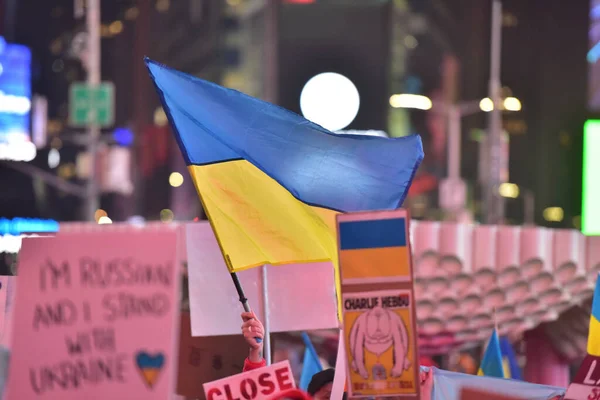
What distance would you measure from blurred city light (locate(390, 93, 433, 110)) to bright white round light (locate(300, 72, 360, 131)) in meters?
1.73

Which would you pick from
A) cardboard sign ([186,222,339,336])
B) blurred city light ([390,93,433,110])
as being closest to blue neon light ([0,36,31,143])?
blurred city light ([390,93,433,110])

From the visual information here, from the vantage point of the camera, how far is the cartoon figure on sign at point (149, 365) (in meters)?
4.38

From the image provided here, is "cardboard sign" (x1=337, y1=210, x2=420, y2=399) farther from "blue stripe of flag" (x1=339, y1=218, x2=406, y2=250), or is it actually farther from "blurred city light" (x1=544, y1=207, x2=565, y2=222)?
"blurred city light" (x1=544, y1=207, x2=565, y2=222)

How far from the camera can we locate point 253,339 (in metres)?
6.22

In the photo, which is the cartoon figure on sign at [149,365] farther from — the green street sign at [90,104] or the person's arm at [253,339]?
the green street sign at [90,104]

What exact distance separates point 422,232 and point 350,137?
730 centimetres

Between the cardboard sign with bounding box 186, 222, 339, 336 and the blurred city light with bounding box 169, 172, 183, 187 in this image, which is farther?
the blurred city light with bounding box 169, 172, 183, 187

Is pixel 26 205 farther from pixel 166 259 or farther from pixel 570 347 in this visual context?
pixel 166 259

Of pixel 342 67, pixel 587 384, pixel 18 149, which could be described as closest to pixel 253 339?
pixel 587 384

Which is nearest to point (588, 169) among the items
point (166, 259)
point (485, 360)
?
point (485, 360)

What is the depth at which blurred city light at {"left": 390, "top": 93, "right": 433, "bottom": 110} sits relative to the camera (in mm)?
48406

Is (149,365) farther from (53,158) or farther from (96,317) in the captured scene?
(53,158)

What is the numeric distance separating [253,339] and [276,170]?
3.55ft

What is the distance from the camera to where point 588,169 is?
39344 millimetres
